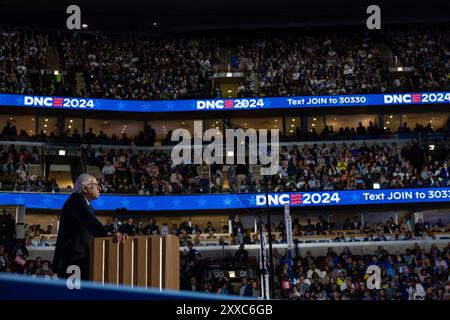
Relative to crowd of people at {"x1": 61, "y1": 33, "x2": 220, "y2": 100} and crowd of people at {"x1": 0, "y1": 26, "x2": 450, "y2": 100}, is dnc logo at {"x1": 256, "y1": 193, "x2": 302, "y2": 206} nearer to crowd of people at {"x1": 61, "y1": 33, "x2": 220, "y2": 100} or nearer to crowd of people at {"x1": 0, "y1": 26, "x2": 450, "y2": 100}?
crowd of people at {"x1": 0, "y1": 26, "x2": 450, "y2": 100}

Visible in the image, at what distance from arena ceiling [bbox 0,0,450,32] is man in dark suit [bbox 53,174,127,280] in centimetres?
3163

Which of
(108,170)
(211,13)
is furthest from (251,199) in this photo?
(211,13)

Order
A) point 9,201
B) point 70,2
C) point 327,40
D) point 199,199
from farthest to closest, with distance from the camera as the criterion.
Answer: point 327,40
point 70,2
point 199,199
point 9,201

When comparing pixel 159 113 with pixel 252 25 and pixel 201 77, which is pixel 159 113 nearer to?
pixel 201 77

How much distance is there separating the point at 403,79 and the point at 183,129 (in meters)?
12.0

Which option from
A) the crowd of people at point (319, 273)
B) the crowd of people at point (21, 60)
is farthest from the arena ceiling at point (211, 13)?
the crowd of people at point (319, 273)

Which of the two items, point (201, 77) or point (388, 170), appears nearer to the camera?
point (388, 170)

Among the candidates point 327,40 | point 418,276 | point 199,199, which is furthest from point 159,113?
point 418,276

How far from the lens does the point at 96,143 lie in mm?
31625

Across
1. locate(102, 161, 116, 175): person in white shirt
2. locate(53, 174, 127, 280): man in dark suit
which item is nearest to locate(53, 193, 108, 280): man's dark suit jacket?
locate(53, 174, 127, 280): man in dark suit

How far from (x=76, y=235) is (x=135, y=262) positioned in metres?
0.78

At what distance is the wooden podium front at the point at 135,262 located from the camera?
5.32 meters

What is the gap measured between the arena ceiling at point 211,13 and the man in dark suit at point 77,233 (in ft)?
104
